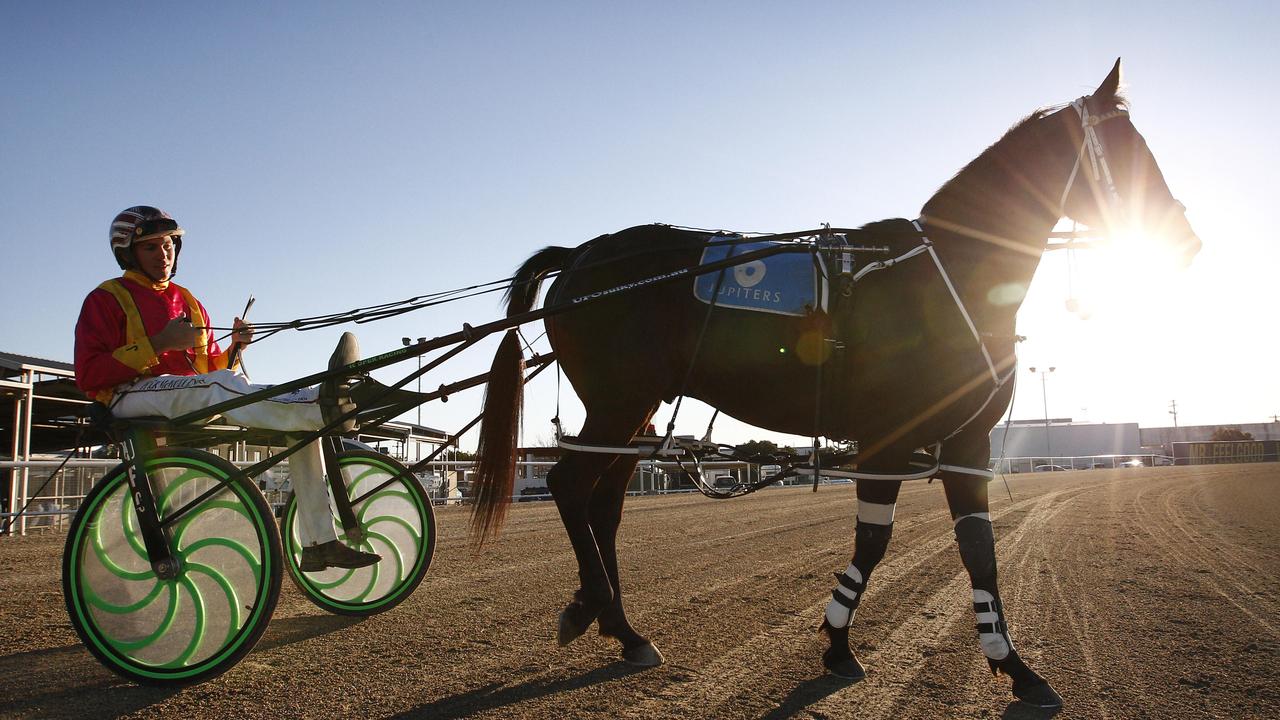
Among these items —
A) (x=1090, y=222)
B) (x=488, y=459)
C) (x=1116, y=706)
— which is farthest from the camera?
(x=488, y=459)

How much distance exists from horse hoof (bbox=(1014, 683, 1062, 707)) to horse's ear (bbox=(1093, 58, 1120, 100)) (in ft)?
9.09

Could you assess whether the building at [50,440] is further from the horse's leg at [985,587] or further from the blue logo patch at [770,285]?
the horse's leg at [985,587]

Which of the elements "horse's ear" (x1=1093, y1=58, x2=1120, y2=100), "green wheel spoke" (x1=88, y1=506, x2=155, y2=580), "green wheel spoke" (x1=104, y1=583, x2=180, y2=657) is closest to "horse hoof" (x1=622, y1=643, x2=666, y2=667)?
"green wheel spoke" (x1=104, y1=583, x2=180, y2=657)

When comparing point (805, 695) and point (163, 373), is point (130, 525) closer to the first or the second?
point (163, 373)

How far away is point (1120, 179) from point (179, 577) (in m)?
4.70

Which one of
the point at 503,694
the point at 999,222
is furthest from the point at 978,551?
the point at 503,694

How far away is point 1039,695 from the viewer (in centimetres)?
308

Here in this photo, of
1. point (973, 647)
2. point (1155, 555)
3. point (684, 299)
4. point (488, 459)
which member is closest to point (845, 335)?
point (684, 299)

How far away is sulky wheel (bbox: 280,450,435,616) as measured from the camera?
461 centimetres

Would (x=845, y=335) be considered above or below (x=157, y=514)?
above

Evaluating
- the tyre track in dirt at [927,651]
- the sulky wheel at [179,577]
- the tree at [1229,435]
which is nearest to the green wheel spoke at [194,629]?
the sulky wheel at [179,577]

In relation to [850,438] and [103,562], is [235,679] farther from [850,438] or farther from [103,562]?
[850,438]

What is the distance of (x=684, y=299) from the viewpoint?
397cm

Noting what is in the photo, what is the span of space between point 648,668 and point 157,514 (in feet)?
7.37
